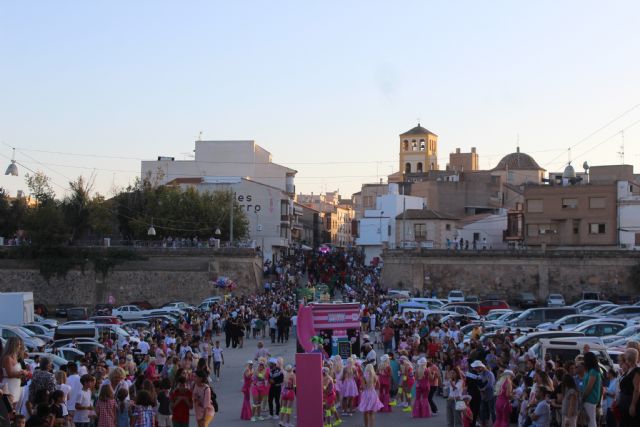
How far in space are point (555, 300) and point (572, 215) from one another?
10.5 m

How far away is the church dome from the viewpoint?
108m

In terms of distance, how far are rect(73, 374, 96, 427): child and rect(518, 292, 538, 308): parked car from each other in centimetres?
4650

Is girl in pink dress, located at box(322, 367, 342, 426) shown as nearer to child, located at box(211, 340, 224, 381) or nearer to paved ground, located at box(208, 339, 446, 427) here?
paved ground, located at box(208, 339, 446, 427)

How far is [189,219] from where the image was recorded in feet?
237

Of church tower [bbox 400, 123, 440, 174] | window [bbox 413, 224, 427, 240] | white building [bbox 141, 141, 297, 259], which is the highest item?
church tower [bbox 400, 123, 440, 174]

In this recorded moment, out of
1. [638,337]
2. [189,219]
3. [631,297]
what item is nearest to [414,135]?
[189,219]

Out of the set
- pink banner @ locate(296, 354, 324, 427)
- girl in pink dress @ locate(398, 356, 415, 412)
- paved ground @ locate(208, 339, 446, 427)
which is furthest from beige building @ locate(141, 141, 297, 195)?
pink banner @ locate(296, 354, 324, 427)

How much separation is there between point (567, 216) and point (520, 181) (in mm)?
40886

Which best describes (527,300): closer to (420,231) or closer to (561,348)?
(420,231)

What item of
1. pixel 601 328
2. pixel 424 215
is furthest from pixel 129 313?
pixel 424 215

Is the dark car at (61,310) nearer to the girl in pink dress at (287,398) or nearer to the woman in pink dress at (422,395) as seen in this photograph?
the girl in pink dress at (287,398)

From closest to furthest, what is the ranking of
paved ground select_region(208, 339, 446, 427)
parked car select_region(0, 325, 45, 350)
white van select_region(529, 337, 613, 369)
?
paved ground select_region(208, 339, 446, 427) → white van select_region(529, 337, 613, 369) → parked car select_region(0, 325, 45, 350)

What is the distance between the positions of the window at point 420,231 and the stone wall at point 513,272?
11.2 meters

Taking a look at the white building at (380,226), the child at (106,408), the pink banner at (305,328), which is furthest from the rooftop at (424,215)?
the child at (106,408)
